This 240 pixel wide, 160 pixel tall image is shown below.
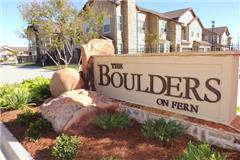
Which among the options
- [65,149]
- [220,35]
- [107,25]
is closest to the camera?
[65,149]

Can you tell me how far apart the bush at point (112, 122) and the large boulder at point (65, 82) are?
1816mm

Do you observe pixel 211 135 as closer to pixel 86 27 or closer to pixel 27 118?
pixel 27 118

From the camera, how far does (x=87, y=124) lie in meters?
5.03

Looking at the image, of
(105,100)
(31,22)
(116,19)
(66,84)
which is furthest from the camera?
(116,19)

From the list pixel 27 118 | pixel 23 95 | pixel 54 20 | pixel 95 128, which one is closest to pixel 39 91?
pixel 23 95

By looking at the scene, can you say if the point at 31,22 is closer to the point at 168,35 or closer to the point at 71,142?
the point at 71,142

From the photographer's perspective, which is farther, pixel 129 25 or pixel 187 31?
pixel 187 31

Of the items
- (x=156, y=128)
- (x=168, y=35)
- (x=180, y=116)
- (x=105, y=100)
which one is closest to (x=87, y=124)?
(x=105, y=100)

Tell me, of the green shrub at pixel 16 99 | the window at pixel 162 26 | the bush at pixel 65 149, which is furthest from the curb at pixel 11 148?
the window at pixel 162 26

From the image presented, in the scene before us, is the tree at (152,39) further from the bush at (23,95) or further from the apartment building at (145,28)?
the bush at (23,95)

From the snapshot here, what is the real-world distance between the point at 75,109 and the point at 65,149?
4.61 ft

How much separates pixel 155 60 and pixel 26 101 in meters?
4.13

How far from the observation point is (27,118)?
574cm

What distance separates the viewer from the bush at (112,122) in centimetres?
473
